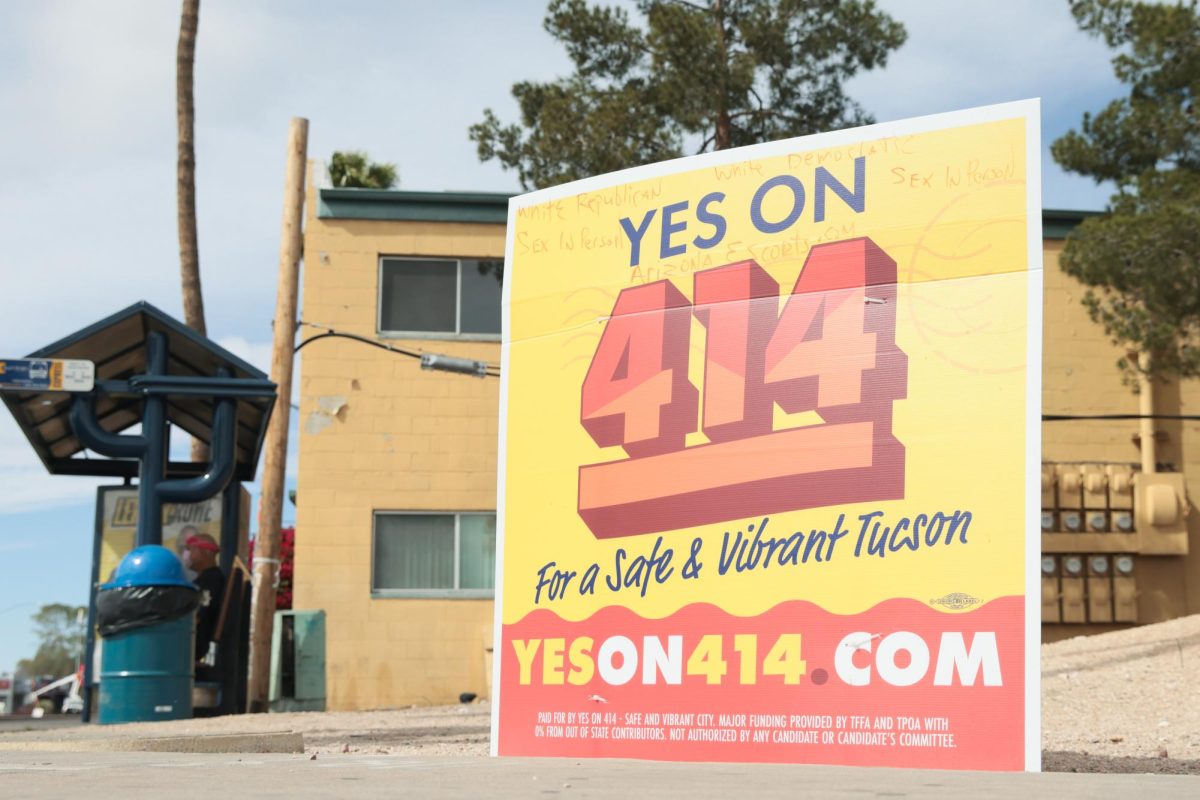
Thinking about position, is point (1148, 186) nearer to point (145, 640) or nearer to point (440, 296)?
point (440, 296)

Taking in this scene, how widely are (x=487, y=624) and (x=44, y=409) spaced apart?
635 centimetres

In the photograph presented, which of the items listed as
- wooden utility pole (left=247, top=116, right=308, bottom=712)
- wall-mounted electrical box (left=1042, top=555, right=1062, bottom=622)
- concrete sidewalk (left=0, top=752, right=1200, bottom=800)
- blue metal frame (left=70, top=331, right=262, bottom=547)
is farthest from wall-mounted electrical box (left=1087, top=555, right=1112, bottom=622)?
concrete sidewalk (left=0, top=752, right=1200, bottom=800)

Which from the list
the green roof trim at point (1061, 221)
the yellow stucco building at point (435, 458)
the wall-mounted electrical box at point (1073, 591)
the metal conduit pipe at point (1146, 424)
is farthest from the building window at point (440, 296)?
the metal conduit pipe at point (1146, 424)

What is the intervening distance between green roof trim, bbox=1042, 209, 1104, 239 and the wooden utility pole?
10059 mm

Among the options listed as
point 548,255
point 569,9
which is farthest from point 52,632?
point 548,255

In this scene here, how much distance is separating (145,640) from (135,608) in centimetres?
36

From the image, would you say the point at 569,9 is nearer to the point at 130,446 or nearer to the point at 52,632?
the point at 130,446

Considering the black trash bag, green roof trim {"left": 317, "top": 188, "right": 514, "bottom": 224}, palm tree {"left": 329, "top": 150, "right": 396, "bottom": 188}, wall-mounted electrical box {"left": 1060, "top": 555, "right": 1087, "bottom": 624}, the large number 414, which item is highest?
palm tree {"left": 329, "top": 150, "right": 396, "bottom": 188}

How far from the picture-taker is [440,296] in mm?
20438

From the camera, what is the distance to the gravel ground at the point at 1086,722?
983cm

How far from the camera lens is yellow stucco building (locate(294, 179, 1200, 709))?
19219 millimetres

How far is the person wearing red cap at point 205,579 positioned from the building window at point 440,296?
4.72 metres

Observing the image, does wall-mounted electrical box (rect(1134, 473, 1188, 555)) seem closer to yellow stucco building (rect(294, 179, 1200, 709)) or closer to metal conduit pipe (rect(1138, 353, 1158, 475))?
yellow stucco building (rect(294, 179, 1200, 709))

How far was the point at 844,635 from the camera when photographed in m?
7.46
